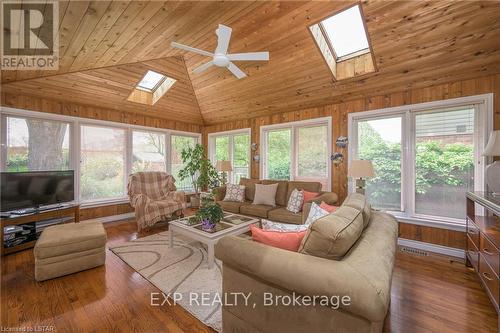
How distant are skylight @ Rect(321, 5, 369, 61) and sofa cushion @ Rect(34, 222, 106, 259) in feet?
13.3

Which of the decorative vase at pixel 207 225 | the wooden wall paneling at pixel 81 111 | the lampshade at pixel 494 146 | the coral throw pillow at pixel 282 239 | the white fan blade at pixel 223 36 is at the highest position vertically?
the white fan blade at pixel 223 36

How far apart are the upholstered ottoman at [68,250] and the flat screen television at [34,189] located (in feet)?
3.29

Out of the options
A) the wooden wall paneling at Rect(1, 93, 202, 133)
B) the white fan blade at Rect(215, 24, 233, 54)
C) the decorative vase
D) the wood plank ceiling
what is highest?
the wood plank ceiling

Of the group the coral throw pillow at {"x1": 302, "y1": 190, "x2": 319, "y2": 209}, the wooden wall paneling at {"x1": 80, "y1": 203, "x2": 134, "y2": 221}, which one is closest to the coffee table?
the coral throw pillow at {"x1": 302, "y1": 190, "x2": 319, "y2": 209}

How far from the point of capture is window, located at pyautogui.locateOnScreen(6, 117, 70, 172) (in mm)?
3572

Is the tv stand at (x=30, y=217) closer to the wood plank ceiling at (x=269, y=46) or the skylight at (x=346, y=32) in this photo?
the wood plank ceiling at (x=269, y=46)

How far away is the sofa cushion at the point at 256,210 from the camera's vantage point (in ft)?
12.7

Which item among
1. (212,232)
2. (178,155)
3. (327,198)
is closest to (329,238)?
(212,232)

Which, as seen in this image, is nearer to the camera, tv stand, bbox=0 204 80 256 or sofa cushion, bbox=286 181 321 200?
tv stand, bbox=0 204 80 256

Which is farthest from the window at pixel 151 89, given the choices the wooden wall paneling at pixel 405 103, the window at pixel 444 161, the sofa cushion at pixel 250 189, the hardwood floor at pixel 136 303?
the window at pixel 444 161

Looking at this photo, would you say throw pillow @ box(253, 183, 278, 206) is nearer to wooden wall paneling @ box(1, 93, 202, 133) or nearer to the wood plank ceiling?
the wood plank ceiling

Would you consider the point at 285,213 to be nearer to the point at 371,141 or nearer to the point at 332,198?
the point at 332,198

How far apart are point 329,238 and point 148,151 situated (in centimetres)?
523

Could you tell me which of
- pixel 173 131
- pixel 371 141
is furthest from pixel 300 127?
pixel 173 131
